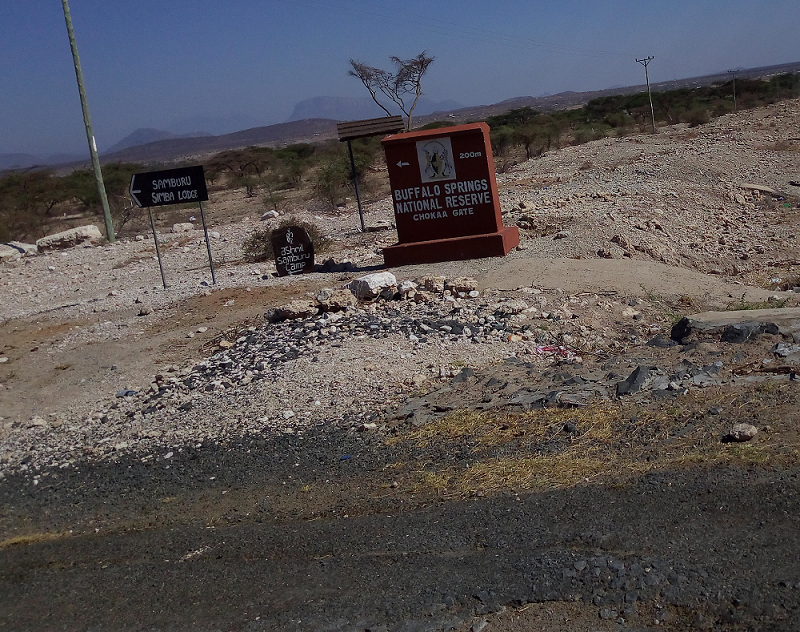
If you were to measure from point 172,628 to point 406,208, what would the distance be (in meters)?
8.98

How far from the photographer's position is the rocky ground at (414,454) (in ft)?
12.9

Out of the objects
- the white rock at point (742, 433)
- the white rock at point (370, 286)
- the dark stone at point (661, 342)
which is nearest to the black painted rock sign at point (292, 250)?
the white rock at point (370, 286)

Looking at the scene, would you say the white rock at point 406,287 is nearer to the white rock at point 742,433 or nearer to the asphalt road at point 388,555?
the asphalt road at point 388,555

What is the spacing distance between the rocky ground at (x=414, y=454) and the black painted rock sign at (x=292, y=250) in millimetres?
313

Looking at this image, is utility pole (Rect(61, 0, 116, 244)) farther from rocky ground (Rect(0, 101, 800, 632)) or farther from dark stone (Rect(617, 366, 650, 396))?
dark stone (Rect(617, 366, 650, 396))

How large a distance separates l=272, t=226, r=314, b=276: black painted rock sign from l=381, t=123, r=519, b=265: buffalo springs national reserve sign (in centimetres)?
132

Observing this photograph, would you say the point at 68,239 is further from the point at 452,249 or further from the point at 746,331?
the point at 746,331

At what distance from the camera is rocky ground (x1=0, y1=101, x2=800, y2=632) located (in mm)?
3918

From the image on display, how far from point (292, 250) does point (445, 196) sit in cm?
245

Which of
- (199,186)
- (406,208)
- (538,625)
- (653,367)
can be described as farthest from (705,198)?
(538,625)

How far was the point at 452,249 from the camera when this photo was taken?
12.0 metres

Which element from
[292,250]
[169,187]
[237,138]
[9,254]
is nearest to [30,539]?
[169,187]

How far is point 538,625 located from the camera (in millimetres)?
3553

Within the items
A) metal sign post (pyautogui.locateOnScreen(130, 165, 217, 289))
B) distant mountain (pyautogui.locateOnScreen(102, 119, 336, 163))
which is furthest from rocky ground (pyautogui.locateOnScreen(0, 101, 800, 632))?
distant mountain (pyautogui.locateOnScreen(102, 119, 336, 163))
